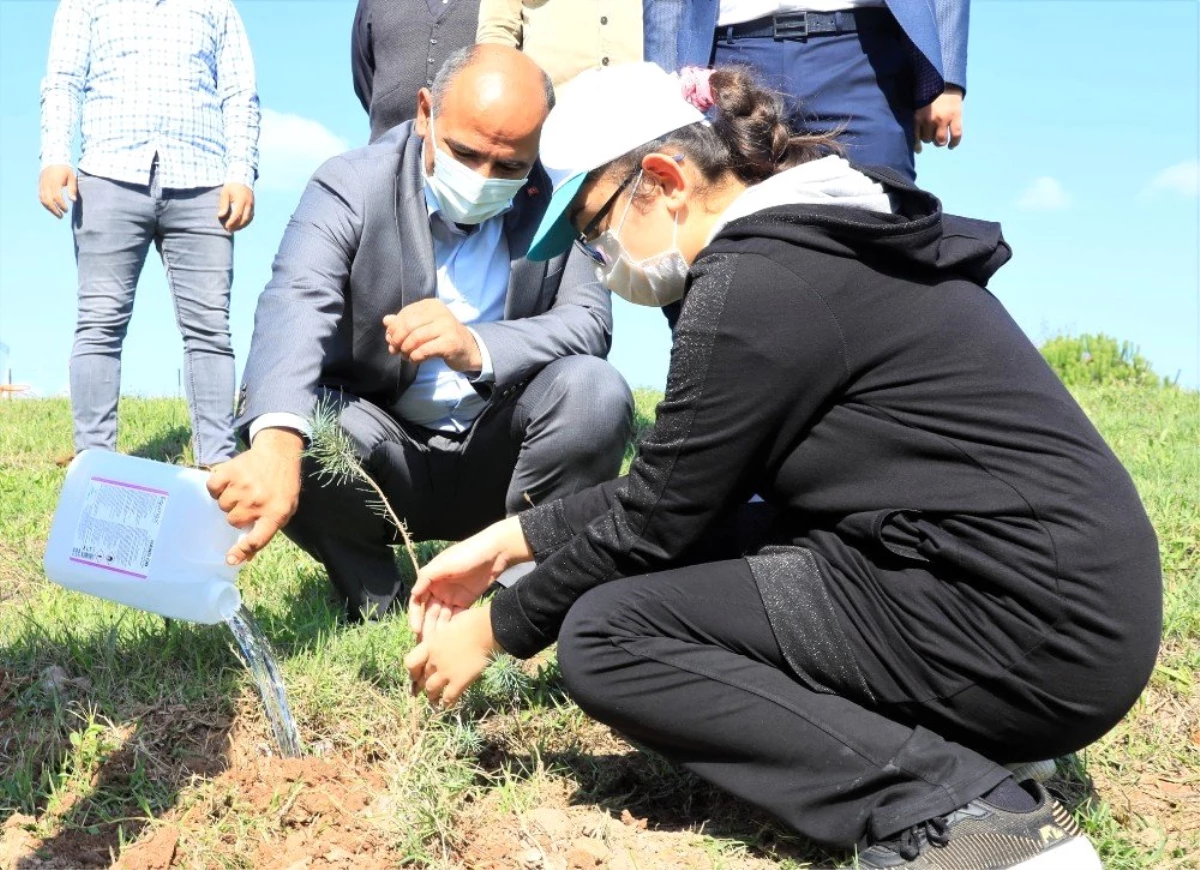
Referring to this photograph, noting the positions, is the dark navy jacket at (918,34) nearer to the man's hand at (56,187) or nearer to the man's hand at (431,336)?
the man's hand at (431,336)

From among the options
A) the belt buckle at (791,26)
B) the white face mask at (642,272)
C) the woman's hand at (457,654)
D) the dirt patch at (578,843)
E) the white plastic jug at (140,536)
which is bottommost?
the dirt patch at (578,843)

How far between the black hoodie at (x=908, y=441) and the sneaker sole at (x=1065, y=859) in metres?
0.33

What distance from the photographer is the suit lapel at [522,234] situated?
3.89 m

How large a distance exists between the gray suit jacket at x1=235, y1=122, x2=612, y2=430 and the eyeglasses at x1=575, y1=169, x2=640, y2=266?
35.1 inches

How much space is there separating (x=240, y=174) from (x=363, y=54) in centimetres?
90

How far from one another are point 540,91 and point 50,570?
6.00ft

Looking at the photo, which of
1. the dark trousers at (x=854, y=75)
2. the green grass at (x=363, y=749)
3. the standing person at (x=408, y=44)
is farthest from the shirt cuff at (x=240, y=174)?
the dark trousers at (x=854, y=75)

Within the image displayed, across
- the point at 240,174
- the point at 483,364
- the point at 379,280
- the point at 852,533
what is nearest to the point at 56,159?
the point at 240,174

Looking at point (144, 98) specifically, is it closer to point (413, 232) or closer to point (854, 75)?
point (413, 232)

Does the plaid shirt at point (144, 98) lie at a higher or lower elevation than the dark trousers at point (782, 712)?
higher

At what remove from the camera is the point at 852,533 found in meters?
2.39

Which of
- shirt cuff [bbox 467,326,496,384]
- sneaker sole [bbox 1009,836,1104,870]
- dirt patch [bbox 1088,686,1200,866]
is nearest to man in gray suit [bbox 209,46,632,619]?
shirt cuff [bbox 467,326,496,384]

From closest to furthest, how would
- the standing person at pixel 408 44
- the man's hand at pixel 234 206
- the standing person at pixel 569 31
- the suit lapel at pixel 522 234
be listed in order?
the suit lapel at pixel 522 234
the standing person at pixel 569 31
the standing person at pixel 408 44
the man's hand at pixel 234 206

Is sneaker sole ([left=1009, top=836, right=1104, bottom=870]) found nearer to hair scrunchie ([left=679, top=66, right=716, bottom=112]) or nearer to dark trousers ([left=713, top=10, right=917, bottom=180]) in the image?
hair scrunchie ([left=679, top=66, right=716, bottom=112])
